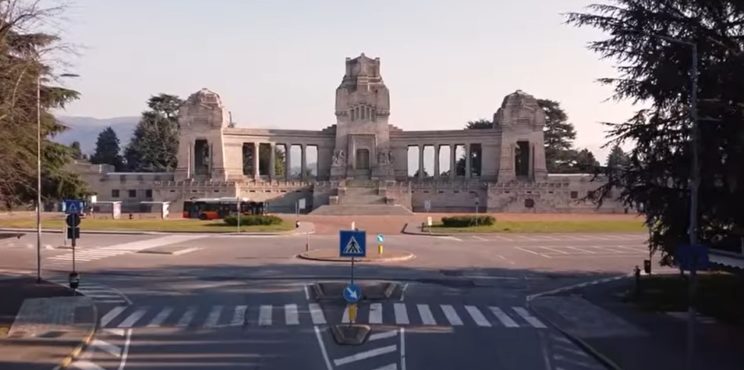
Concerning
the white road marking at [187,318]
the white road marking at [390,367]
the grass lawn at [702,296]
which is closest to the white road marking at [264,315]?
the white road marking at [187,318]

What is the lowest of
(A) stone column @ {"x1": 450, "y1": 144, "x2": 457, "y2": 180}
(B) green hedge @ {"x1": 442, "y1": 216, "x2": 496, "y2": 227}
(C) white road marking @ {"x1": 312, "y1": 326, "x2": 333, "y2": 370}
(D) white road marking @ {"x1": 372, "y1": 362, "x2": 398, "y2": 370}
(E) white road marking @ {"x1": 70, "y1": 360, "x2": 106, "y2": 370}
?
(E) white road marking @ {"x1": 70, "y1": 360, "x2": 106, "y2": 370}

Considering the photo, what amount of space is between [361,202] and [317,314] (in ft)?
252

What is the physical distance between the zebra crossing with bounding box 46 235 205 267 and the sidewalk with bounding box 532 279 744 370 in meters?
24.7

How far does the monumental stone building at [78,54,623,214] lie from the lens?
108 m

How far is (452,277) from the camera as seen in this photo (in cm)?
3544

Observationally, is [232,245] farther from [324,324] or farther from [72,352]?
[72,352]

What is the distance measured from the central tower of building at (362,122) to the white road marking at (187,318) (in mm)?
90466

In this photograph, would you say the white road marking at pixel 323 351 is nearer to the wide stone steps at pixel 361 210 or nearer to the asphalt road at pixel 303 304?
the asphalt road at pixel 303 304

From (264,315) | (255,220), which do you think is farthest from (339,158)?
(264,315)

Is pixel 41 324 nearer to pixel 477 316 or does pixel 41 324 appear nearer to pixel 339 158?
pixel 477 316

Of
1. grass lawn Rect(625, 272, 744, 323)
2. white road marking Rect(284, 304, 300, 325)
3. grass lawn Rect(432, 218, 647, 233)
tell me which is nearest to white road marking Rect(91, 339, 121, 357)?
white road marking Rect(284, 304, 300, 325)

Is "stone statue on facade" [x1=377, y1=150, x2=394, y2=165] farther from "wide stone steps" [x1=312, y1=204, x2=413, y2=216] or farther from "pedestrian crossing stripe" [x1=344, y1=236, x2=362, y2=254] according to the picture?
"pedestrian crossing stripe" [x1=344, y1=236, x2=362, y2=254]

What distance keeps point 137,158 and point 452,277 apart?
116 m

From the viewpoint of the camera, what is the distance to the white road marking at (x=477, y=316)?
2352 cm
